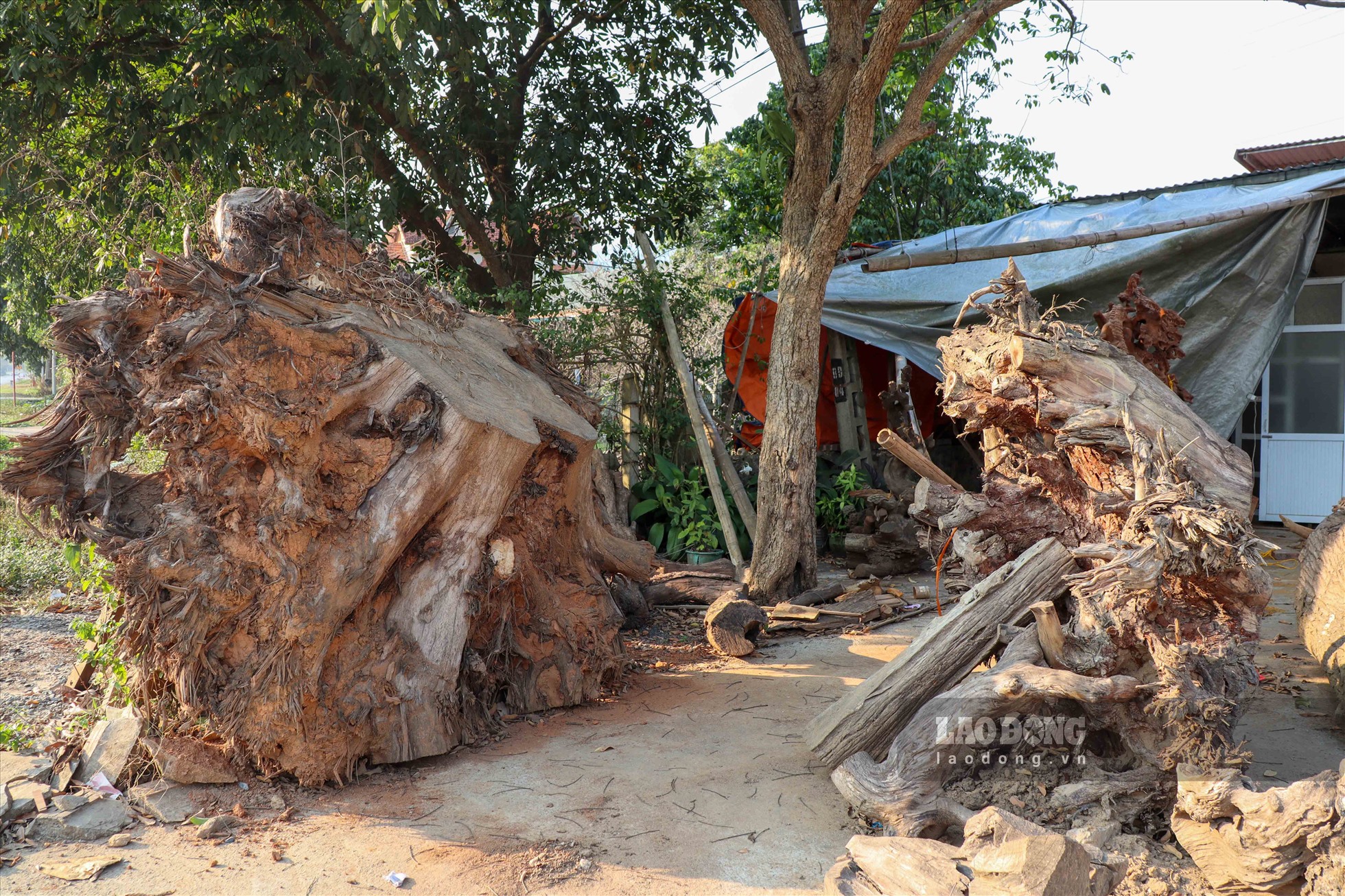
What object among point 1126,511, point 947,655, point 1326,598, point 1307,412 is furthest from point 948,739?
point 1307,412

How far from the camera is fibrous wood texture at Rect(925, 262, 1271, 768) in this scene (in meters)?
2.88

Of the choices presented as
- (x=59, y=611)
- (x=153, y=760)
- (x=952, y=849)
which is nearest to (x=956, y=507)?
(x=952, y=849)

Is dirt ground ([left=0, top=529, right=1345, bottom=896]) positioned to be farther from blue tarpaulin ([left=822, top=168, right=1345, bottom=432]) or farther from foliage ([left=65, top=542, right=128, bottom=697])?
blue tarpaulin ([left=822, top=168, right=1345, bottom=432])

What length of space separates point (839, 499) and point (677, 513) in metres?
1.71

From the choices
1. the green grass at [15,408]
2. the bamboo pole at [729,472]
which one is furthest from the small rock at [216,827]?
the green grass at [15,408]

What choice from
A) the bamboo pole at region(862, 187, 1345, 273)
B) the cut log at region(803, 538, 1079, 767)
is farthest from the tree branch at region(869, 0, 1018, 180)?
the cut log at region(803, 538, 1079, 767)

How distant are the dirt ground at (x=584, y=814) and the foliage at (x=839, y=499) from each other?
401 centimetres

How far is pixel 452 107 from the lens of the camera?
25.9ft

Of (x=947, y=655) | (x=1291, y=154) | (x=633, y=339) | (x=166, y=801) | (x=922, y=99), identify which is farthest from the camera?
(x=1291, y=154)

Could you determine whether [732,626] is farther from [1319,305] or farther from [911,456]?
[1319,305]

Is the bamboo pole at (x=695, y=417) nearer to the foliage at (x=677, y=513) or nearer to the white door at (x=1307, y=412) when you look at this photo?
the foliage at (x=677, y=513)

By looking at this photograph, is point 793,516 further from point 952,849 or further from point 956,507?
point 952,849

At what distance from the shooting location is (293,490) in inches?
135

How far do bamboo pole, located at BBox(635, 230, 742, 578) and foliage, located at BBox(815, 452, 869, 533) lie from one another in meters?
1.31
